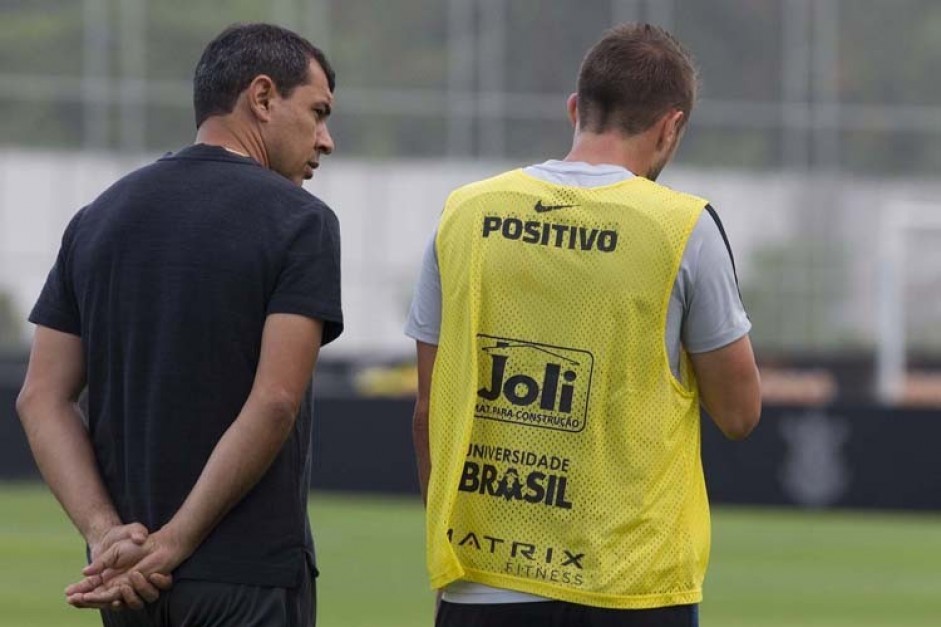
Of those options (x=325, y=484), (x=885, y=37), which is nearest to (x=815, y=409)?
(x=325, y=484)

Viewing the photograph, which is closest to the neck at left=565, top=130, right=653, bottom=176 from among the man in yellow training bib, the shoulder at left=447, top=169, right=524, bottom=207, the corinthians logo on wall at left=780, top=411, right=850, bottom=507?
the man in yellow training bib

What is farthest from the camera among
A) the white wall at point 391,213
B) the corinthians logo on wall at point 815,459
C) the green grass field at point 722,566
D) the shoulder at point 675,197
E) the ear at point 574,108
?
the white wall at point 391,213

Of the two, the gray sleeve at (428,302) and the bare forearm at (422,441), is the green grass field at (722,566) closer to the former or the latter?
the bare forearm at (422,441)

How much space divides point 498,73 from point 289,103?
92.9 ft

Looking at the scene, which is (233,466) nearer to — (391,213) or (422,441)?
A: (422,441)

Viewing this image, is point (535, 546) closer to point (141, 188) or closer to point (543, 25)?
point (141, 188)

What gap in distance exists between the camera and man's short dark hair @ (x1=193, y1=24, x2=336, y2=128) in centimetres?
442

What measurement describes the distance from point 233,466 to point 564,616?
2.44 ft

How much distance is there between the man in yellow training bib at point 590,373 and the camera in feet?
14.0

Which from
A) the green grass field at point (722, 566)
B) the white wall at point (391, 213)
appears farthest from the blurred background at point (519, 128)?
the green grass field at point (722, 566)

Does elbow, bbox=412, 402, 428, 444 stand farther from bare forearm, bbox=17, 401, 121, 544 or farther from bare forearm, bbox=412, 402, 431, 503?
bare forearm, bbox=17, 401, 121, 544

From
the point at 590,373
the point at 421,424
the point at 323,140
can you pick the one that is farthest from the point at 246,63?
the point at 590,373

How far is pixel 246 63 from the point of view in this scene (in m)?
4.42

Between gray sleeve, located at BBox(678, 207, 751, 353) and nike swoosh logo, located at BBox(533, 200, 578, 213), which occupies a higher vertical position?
nike swoosh logo, located at BBox(533, 200, 578, 213)
